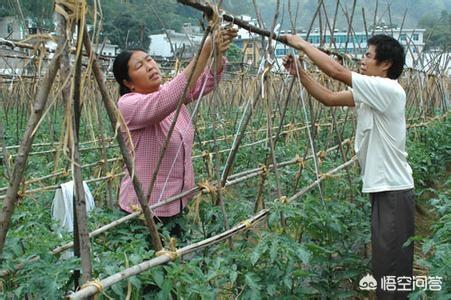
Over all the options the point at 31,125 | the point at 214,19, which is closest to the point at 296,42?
the point at 214,19

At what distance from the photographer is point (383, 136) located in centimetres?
228

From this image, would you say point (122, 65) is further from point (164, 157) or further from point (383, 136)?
point (383, 136)

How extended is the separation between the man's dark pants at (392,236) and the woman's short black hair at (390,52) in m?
0.53

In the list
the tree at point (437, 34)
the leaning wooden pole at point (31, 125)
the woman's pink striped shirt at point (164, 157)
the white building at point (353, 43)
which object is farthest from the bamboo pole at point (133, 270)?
the tree at point (437, 34)

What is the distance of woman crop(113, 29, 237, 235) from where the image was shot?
2.04m

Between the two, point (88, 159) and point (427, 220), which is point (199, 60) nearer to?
point (88, 159)

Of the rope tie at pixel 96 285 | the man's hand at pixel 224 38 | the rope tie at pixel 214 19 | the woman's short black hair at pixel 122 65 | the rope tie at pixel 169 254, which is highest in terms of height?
the rope tie at pixel 214 19

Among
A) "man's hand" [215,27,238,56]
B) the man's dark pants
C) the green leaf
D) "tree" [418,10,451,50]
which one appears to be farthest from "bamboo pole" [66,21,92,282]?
"tree" [418,10,451,50]

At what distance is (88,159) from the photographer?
4.52m

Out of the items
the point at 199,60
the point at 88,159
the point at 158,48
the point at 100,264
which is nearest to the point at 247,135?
the point at 88,159

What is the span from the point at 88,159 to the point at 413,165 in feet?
8.48

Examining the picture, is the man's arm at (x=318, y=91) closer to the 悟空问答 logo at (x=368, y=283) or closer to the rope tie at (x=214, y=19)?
the rope tie at (x=214, y=19)

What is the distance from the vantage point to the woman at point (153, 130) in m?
2.04

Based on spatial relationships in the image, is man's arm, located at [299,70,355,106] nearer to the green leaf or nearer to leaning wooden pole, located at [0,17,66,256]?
Answer: the green leaf
